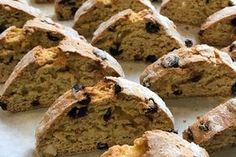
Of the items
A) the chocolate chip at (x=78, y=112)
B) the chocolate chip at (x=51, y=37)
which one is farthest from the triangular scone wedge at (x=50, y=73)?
the chocolate chip at (x=78, y=112)

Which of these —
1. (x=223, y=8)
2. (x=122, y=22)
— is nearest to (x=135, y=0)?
(x=122, y=22)

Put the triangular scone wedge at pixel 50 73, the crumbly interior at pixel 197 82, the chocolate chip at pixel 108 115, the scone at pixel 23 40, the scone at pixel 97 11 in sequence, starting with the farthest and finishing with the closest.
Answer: the scone at pixel 97 11
the scone at pixel 23 40
the crumbly interior at pixel 197 82
the triangular scone wedge at pixel 50 73
the chocolate chip at pixel 108 115

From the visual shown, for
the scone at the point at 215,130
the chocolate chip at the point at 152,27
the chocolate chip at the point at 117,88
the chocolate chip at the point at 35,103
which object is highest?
the chocolate chip at the point at 152,27

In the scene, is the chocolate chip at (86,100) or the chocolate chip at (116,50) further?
the chocolate chip at (116,50)

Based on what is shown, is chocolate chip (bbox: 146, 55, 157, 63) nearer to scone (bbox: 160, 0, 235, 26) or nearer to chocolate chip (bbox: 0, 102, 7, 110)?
scone (bbox: 160, 0, 235, 26)

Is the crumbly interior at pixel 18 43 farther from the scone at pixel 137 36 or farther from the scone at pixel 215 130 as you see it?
the scone at pixel 215 130

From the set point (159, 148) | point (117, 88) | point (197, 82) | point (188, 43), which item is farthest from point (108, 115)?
point (188, 43)

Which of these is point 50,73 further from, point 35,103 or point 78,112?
point 78,112

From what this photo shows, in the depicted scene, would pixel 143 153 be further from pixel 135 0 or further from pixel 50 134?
→ pixel 135 0
